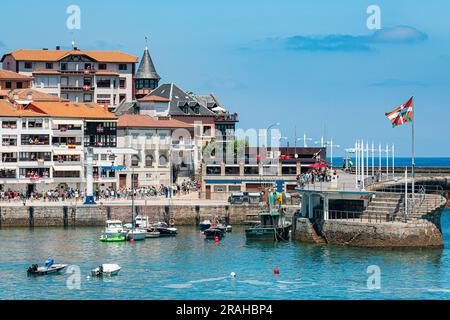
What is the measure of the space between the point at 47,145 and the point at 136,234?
42.7 m

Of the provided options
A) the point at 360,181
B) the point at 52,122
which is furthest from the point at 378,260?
the point at 52,122

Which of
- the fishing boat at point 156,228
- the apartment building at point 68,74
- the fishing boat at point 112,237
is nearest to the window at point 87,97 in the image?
the apartment building at point 68,74

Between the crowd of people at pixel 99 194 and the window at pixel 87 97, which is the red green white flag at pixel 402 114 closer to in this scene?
the crowd of people at pixel 99 194

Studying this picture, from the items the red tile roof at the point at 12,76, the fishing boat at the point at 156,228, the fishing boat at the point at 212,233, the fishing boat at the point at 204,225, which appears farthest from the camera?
the red tile roof at the point at 12,76

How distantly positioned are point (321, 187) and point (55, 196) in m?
46.1

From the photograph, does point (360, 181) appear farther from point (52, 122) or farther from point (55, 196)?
point (52, 122)

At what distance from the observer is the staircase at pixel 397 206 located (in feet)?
330

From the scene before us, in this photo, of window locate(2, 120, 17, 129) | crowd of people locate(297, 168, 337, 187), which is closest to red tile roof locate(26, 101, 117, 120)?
window locate(2, 120, 17, 129)

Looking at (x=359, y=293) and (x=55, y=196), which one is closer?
(x=359, y=293)

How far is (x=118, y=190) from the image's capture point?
6033 inches

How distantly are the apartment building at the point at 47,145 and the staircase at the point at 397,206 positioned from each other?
6048cm

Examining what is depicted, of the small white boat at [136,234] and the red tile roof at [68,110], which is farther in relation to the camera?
the red tile roof at [68,110]

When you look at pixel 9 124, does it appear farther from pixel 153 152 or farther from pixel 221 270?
pixel 221 270

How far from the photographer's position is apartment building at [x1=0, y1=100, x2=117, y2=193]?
149875mm
